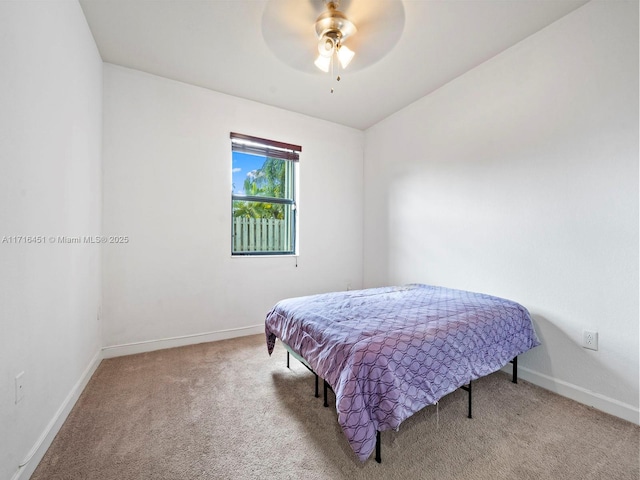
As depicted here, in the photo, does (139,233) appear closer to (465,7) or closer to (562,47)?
(465,7)

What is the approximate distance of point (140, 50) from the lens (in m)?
2.42

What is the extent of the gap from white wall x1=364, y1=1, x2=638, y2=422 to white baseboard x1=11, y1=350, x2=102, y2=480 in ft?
10.2

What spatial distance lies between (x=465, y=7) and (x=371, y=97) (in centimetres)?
130

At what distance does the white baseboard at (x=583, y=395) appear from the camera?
1.70 m

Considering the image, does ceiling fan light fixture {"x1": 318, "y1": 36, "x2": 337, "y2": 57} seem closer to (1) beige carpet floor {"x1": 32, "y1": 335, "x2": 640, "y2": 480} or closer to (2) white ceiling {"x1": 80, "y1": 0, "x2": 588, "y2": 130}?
(2) white ceiling {"x1": 80, "y1": 0, "x2": 588, "y2": 130}

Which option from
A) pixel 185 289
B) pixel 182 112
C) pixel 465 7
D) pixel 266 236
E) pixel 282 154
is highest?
pixel 465 7

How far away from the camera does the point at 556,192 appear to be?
2.07m

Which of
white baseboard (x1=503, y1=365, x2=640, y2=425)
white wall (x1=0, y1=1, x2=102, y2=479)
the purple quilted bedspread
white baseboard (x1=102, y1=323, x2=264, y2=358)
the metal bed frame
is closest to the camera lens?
white wall (x1=0, y1=1, x2=102, y2=479)

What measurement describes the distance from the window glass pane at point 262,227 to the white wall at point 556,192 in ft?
5.80

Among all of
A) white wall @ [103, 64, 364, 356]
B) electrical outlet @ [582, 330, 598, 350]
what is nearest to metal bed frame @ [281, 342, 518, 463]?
electrical outlet @ [582, 330, 598, 350]

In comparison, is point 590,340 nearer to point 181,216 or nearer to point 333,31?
point 333,31

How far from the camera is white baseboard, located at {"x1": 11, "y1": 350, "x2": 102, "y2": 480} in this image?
124 cm

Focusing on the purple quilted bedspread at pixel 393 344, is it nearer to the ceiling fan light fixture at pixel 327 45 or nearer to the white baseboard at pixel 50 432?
the white baseboard at pixel 50 432

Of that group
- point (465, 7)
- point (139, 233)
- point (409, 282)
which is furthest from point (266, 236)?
point (465, 7)
